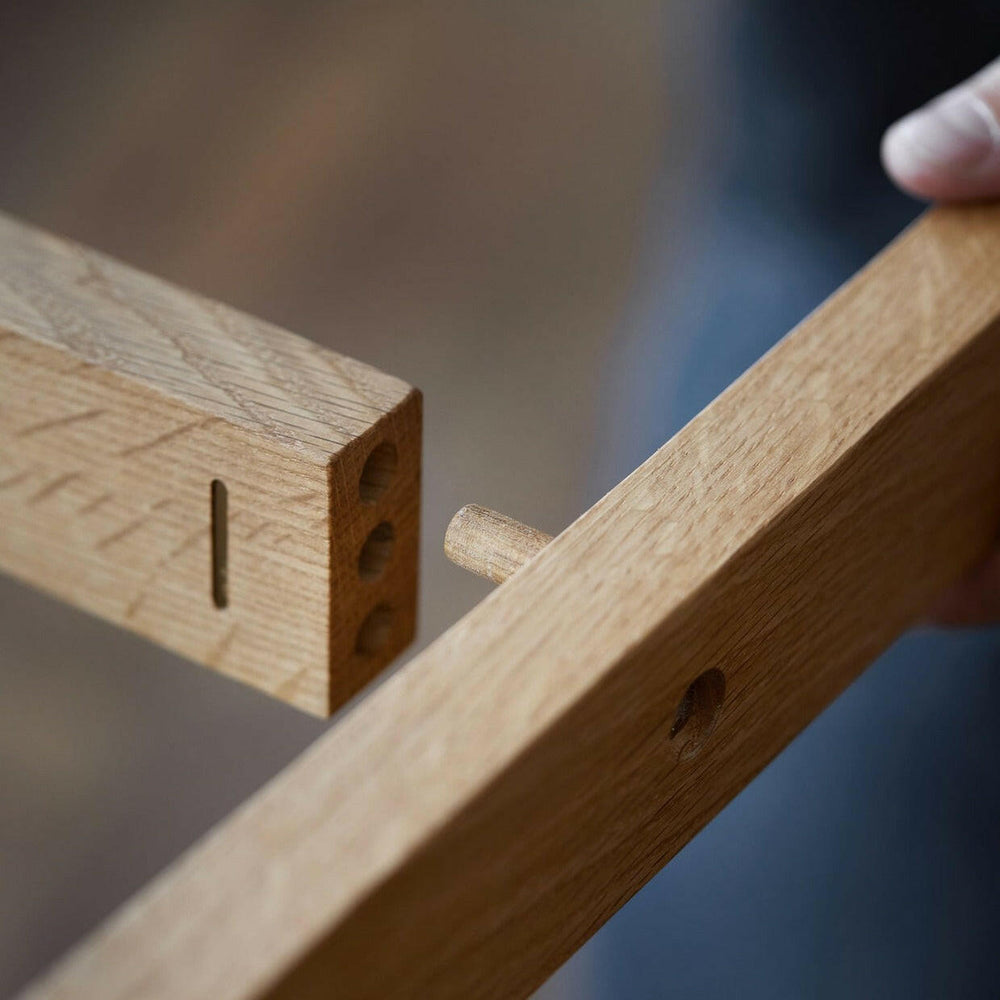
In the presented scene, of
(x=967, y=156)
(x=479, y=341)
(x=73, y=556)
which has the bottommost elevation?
(x=479, y=341)

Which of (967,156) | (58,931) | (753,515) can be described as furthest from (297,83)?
(753,515)

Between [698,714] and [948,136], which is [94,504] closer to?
[698,714]

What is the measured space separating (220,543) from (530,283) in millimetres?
674

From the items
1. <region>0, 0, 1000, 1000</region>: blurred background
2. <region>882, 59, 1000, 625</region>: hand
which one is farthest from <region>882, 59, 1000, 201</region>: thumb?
<region>0, 0, 1000, 1000</region>: blurred background

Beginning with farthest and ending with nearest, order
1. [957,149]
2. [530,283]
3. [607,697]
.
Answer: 1. [530,283]
2. [957,149]
3. [607,697]

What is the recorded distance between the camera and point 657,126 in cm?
102

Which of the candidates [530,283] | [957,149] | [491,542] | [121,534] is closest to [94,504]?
[121,534]

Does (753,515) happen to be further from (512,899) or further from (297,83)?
(297,83)

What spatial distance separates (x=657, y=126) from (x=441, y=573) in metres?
0.36

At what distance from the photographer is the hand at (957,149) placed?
0.47 m

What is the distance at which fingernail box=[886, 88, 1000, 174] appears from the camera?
0.47 metres

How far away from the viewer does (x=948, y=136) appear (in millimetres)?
496

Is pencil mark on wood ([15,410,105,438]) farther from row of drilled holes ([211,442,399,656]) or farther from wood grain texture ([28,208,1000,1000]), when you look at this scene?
wood grain texture ([28,208,1000,1000])

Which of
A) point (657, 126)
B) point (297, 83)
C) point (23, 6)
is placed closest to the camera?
point (657, 126)
